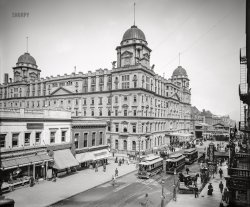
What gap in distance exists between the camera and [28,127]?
29.8 m

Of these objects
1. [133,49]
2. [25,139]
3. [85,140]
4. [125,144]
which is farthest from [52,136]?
[133,49]

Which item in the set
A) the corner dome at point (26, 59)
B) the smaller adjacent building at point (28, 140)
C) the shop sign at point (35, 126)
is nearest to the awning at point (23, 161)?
the smaller adjacent building at point (28, 140)

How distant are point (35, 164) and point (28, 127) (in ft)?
16.6

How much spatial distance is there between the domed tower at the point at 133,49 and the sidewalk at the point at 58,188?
31059 mm

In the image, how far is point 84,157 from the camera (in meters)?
37.8

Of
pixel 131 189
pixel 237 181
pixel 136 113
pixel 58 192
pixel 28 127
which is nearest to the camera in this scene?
pixel 237 181

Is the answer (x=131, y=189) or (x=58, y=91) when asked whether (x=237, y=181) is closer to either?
(x=131, y=189)

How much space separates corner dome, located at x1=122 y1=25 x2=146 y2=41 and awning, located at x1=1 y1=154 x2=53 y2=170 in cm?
3941

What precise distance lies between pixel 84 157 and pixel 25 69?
58.2 m

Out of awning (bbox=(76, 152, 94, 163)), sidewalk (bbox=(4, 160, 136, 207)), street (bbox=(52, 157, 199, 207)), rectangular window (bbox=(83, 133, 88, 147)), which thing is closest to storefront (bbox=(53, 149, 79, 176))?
sidewalk (bbox=(4, 160, 136, 207))

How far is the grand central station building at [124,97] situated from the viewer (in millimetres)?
54844

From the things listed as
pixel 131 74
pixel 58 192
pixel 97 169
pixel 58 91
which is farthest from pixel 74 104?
pixel 58 192

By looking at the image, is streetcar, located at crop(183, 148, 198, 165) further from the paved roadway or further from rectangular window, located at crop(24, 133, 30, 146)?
rectangular window, located at crop(24, 133, 30, 146)

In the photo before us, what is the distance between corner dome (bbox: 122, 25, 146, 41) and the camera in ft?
193
